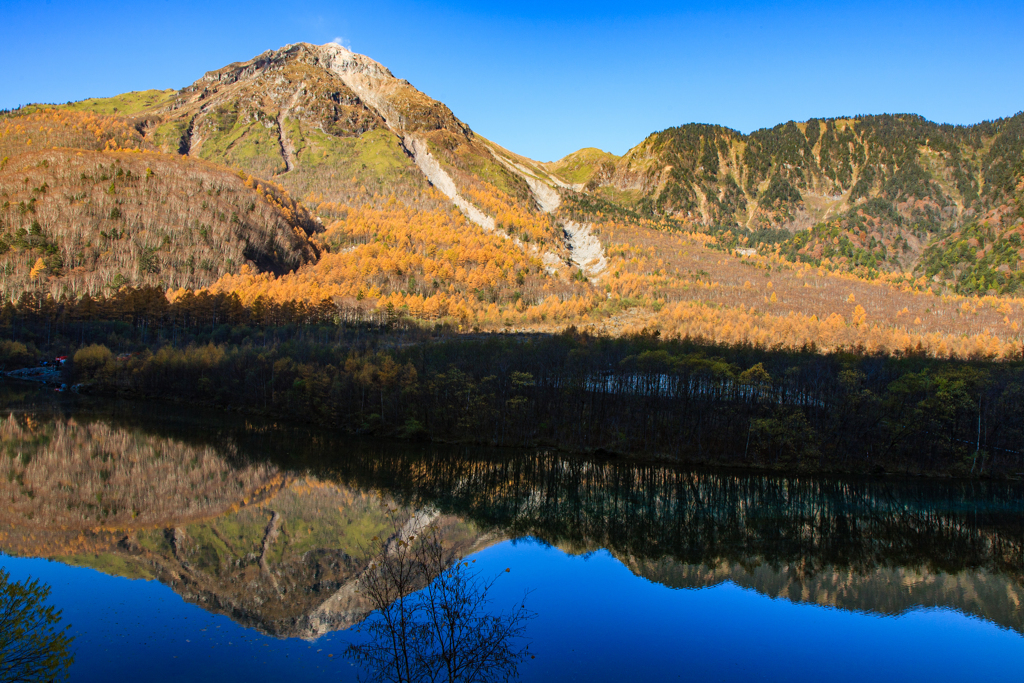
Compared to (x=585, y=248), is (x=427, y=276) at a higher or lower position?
lower

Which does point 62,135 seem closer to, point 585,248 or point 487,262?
point 487,262

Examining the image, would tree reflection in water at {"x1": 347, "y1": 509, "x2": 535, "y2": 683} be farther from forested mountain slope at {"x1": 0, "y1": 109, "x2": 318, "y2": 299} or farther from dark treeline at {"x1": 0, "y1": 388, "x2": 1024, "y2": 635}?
forested mountain slope at {"x1": 0, "y1": 109, "x2": 318, "y2": 299}

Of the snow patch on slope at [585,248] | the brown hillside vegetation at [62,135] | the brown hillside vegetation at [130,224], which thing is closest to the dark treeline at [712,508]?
the brown hillside vegetation at [130,224]

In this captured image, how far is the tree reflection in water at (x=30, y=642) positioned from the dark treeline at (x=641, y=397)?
3479cm

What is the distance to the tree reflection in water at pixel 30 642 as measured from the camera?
15.1m

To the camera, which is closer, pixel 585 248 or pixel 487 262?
pixel 487 262

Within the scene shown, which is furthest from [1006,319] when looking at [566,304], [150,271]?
[150,271]

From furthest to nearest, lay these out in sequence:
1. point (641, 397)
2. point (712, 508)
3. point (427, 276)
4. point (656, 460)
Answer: point (427, 276) < point (641, 397) < point (656, 460) < point (712, 508)

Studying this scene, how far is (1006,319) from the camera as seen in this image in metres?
105

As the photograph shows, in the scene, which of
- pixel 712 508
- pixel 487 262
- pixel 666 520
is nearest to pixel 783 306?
pixel 487 262

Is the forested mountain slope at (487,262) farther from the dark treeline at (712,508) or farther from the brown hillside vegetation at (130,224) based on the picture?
the dark treeline at (712,508)

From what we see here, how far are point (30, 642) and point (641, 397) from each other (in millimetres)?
47341

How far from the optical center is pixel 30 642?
16.3 metres

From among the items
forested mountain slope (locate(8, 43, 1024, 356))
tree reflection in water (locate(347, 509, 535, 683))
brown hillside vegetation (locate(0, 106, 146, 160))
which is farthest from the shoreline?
brown hillside vegetation (locate(0, 106, 146, 160))
